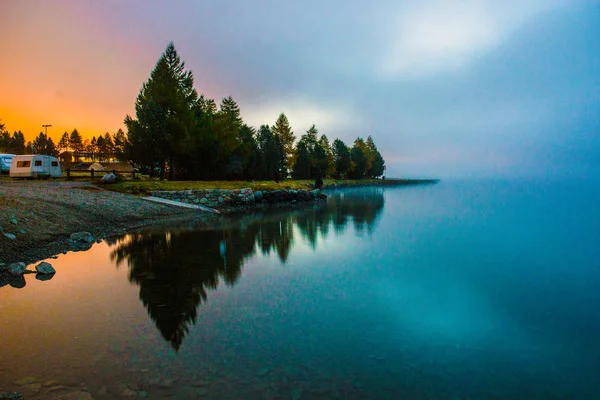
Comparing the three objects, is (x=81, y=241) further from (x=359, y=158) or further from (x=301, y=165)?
(x=359, y=158)

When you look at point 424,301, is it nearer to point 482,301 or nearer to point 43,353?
point 482,301

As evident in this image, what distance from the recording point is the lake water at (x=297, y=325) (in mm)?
5883

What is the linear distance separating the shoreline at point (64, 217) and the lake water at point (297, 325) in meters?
1.48

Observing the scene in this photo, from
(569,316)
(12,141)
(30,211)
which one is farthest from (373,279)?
(12,141)

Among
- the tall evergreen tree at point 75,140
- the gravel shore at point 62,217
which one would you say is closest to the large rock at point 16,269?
the gravel shore at point 62,217

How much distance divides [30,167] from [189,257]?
35.2 metres

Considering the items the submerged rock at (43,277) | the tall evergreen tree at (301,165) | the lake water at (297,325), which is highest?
the tall evergreen tree at (301,165)

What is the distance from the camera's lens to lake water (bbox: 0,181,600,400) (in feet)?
19.3

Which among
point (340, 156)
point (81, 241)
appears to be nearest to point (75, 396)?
point (81, 241)

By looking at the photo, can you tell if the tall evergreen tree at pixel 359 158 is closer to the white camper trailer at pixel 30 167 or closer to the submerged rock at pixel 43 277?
the white camper trailer at pixel 30 167

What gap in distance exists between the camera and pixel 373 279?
13023mm

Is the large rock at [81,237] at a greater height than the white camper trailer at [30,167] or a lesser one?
lesser

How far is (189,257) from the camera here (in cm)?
1477

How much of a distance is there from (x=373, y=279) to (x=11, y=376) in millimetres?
10623
